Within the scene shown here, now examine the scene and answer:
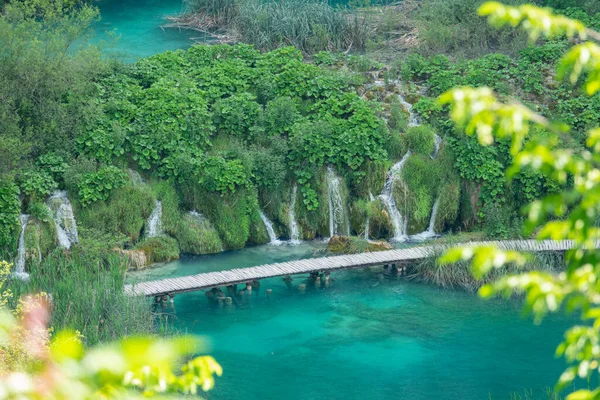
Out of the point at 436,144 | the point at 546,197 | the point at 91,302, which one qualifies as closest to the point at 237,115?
the point at 436,144

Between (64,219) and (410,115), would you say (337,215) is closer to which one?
(410,115)

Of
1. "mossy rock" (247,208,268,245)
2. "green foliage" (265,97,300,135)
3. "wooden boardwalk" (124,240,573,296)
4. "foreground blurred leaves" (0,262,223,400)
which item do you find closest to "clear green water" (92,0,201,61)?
"green foliage" (265,97,300,135)

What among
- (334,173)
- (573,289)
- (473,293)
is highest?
(573,289)

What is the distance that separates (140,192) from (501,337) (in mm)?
8613

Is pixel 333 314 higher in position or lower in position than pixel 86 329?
lower

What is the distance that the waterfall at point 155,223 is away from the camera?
68.4 ft

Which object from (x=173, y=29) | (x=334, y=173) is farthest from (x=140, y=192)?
(x=173, y=29)

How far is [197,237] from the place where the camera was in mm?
20875

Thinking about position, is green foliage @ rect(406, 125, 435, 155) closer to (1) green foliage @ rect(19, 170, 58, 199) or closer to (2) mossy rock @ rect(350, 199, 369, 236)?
(2) mossy rock @ rect(350, 199, 369, 236)

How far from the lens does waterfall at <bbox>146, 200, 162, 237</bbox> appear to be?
821 inches

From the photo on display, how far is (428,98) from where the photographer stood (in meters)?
23.8

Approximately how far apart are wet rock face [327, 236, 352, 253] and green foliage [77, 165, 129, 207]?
188 inches

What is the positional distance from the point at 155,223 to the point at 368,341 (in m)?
6.18

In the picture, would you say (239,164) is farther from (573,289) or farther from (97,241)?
(573,289)
